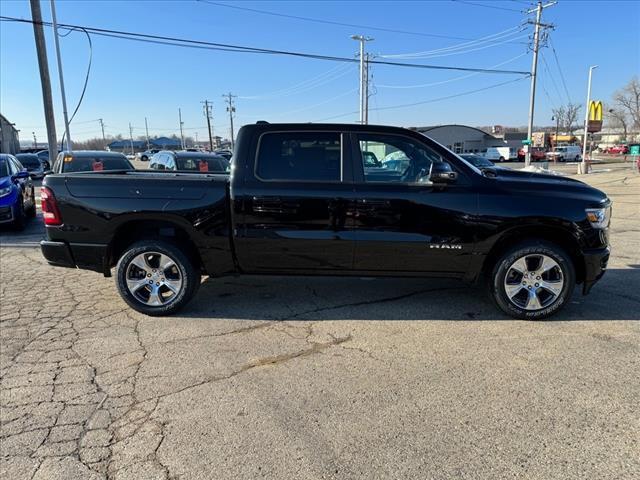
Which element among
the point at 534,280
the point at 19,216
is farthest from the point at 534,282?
the point at 19,216

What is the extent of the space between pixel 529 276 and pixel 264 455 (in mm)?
3214

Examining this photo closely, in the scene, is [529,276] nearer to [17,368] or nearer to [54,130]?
[17,368]

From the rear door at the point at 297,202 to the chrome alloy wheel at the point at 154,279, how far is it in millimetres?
739

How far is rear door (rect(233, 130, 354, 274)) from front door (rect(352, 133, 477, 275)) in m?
0.16

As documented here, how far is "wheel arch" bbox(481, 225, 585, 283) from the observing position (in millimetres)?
4555

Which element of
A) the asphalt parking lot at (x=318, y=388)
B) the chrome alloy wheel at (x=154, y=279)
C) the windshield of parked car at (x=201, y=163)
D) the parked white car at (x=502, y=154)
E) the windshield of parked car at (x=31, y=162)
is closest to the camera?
the asphalt parking lot at (x=318, y=388)

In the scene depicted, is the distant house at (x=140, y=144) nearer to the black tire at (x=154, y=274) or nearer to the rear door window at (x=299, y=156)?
the black tire at (x=154, y=274)

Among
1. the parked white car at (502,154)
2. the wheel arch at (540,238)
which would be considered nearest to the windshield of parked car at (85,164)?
the wheel arch at (540,238)

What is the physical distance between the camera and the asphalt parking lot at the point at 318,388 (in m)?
2.57

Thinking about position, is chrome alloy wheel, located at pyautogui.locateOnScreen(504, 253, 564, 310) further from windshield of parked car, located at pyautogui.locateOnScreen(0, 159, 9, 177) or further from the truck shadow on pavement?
windshield of parked car, located at pyautogui.locateOnScreen(0, 159, 9, 177)

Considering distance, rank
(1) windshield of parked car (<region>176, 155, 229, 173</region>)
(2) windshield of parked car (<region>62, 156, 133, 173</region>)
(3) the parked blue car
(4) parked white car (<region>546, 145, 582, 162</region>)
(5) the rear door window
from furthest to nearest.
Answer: (4) parked white car (<region>546, 145, 582, 162</region>), (1) windshield of parked car (<region>176, 155, 229, 173</region>), (2) windshield of parked car (<region>62, 156, 133, 173</region>), (3) the parked blue car, (5) the rear door window

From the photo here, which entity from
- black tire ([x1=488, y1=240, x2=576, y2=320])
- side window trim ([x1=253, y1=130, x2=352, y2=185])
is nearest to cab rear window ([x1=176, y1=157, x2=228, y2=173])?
side window trim ([x1=253, y1=130, x2=352, y2=185])

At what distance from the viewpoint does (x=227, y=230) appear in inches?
182

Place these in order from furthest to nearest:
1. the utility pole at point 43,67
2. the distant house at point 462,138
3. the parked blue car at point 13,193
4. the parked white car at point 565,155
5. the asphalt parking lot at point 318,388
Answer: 1. the distant house at point 462,138
2. the parked white car at point 565,155
3. the utility pole at point 43,67
4. the parked blue car at point 13,193
5. the asphalt parking lot at point 318,388
